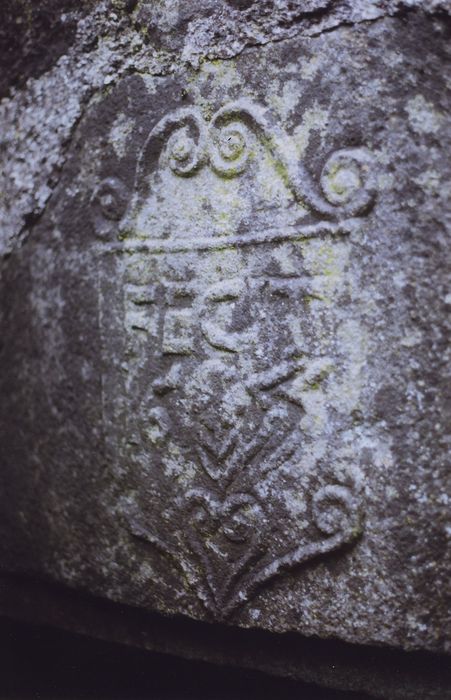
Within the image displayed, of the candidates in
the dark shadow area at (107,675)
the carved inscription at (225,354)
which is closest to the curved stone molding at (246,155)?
the carved inscription at (225,354)

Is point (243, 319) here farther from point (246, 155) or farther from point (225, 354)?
point (246, 155)

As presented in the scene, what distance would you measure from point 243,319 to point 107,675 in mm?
596

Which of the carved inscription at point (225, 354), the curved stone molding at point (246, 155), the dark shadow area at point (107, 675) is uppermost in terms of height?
the curved stone molding at point (246, 155)

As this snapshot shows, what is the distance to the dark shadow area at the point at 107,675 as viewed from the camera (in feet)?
3.59

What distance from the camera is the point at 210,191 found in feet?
3.25

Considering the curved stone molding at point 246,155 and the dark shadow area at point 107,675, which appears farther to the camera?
the dark shadow area at point 107,675

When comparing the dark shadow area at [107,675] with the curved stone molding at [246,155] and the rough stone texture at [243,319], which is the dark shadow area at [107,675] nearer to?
the rough stone texture at [243,319]

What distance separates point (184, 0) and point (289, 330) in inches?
17.3

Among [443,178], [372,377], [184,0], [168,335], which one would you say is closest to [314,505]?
[372,377]

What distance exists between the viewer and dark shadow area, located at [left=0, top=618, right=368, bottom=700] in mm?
1095

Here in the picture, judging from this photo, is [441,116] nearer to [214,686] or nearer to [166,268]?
[166,268]

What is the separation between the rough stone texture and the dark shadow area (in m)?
0.16

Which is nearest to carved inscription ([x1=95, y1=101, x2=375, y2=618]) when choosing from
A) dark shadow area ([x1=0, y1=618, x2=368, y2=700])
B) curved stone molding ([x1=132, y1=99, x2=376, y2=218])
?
curved stone molding ([x1=132, y1=99, x2=376, y2=218])

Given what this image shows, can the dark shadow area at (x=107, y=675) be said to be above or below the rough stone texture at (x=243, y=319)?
below
